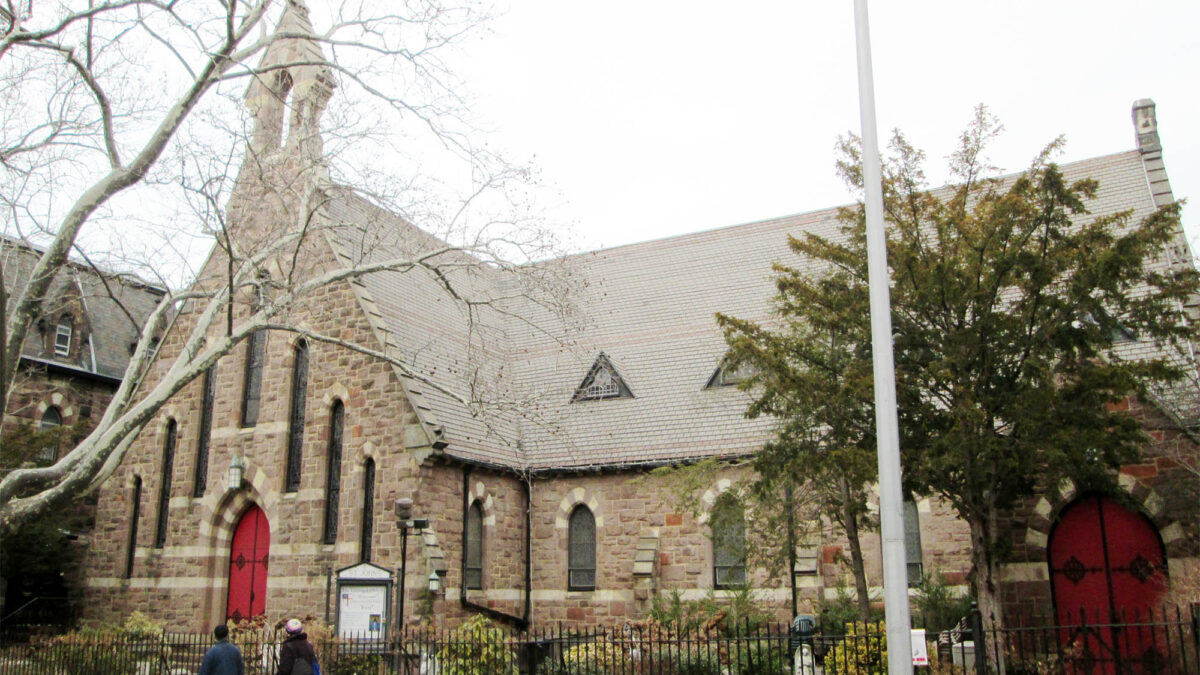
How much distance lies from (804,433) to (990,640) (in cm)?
389

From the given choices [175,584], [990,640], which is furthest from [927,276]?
[175,584]

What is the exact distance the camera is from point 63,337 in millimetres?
27312

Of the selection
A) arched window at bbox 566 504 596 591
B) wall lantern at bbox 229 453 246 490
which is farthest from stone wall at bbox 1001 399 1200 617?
wall lantern at bbox 229 453 246 490

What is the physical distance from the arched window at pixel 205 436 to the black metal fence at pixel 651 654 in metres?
4.66

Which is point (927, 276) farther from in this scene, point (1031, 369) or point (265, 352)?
point (265, 352)

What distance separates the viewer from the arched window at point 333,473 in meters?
19.8

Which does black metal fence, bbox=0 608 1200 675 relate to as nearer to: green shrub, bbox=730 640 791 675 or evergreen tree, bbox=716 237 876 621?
green shrub, bbox=730 640 791 675

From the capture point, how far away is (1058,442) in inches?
481

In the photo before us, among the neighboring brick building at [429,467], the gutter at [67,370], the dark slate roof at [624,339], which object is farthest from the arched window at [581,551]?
the gutter at [67,370]

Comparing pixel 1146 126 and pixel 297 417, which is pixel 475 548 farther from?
pixel 1146 126

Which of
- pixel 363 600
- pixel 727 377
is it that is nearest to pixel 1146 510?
pixel 727 377

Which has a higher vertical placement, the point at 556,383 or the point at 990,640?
the point at 556,383

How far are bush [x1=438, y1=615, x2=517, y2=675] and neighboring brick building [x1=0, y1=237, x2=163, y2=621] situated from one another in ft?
41.3

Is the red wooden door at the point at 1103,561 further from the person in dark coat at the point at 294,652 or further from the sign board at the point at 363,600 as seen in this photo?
the person in dark coat at the point at 294,652
